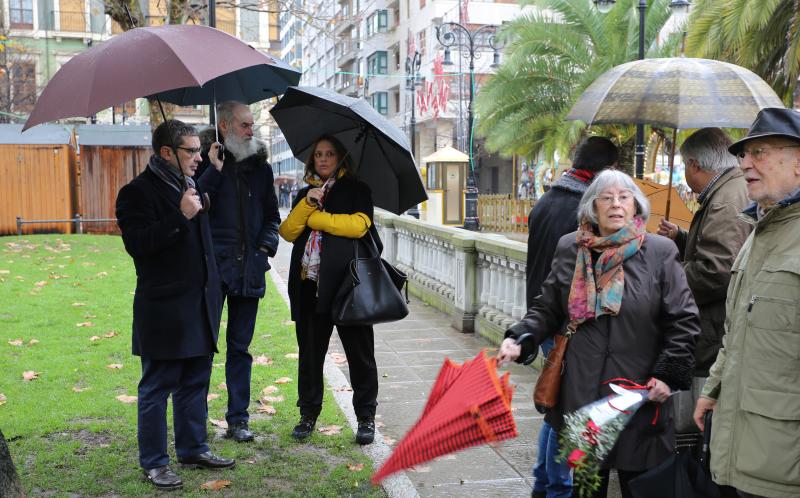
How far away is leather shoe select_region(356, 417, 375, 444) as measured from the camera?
5.18 metres

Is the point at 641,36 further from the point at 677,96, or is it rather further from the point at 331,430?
the point at 331,430

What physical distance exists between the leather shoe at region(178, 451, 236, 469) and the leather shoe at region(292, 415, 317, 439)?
24.1 inches

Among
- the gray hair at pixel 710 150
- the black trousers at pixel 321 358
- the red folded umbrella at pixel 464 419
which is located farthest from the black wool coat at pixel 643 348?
the black trousers at pixel 321 358

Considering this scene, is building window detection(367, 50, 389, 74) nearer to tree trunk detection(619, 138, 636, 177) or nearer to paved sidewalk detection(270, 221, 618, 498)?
tree trunk detection(619, 138, 636, 177)

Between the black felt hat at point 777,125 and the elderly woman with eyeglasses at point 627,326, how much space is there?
2.29ft

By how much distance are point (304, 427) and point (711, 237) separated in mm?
2866

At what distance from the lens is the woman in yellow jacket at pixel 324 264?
16.5 feet

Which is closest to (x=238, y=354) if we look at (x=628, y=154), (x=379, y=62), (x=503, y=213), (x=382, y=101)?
(x=628, y=154)

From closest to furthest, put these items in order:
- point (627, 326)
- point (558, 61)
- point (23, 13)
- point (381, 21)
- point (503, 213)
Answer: point (627, 326) < point (558, 61) < point (503, 213) < point (23, 13) < point (381, 21)

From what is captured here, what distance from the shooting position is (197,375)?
463 cm

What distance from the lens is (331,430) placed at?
5.44 meters

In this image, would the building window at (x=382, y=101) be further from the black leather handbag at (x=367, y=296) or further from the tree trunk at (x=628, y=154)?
the black leather handbag at (x=367, y=296)

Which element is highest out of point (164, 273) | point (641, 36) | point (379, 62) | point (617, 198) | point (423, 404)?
point (379, 62)

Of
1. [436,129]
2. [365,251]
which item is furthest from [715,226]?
[436,129]
